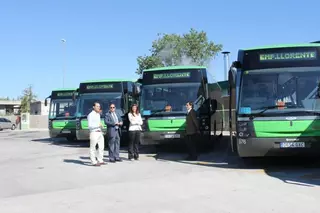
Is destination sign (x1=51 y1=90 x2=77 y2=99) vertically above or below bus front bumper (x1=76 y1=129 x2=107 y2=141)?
above

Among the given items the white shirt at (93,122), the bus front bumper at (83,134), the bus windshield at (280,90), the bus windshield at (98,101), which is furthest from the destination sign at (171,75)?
the bus front bumper at (83,134)

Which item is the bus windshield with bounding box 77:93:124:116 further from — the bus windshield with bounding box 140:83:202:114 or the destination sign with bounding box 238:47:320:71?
the destination sign with bounding box 238:47:320:71

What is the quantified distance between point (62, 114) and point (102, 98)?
4.52 m

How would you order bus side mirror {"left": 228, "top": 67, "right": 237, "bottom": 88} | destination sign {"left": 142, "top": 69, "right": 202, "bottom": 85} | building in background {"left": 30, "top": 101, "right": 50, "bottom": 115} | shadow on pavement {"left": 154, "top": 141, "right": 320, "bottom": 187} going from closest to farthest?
shadow on pavement {"left": 154, "top": 141, "right": 320, "bottom": 187} → bus side mirror {"left": 228, "top": 67, "right": 237, "bottom": 88} → destination sign {"left": 142, "top": 69, "right": 202, "bottom": 85} → building in background {"left": 30, "top": 101, "right": 50, "bottom": 115}

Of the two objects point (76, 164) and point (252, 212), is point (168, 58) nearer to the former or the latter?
point (76, 164)

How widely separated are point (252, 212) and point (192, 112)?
6526mm

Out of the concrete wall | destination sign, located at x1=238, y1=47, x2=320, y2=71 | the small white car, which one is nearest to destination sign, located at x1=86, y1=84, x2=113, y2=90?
destination sign, located at x1=238, y1=47, x2=320, y2=71

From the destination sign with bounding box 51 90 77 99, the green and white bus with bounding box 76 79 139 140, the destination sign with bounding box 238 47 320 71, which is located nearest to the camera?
the destination sign with bounding box 238 47 320 71

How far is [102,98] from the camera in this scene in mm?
17562

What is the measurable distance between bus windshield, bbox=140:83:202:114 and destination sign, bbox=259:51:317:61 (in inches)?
153

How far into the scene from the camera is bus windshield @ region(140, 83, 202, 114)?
1412cm

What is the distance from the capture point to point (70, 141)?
23188mm

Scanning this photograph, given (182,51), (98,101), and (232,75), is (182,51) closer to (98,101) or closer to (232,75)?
(98,101)

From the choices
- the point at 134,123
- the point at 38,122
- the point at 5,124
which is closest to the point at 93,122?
the point at 134,123
